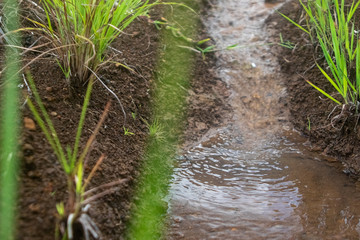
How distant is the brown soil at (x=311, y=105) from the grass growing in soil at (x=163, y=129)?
2.65ft

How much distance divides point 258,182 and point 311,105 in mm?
844

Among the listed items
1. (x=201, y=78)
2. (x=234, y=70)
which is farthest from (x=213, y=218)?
(x=234, y=70)

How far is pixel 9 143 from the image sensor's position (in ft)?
4.93

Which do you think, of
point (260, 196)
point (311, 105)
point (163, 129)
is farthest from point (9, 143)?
point (311, 105)

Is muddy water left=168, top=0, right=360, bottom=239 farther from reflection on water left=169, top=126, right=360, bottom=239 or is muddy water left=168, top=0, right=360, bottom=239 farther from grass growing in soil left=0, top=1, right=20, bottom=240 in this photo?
grass growing in soil left=0, top=1, right=20, bottom=240

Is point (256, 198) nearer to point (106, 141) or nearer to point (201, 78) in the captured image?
point (106, 141)

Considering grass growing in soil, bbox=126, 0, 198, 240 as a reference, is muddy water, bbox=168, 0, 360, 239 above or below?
below

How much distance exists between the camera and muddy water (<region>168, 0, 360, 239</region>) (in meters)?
1.83

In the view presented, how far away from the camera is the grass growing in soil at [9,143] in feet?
4.25

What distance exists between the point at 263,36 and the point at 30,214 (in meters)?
2.72

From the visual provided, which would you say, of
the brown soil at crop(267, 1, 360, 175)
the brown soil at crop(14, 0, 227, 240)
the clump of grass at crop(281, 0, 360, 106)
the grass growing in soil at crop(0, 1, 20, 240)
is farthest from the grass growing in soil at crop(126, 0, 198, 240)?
the clump of grass at crop(281, 0, 360, 106)

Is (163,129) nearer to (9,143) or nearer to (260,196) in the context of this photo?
(260,196)

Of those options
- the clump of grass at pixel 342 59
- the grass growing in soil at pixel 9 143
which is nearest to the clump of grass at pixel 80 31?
the grass growing in soil at pixel 9 143

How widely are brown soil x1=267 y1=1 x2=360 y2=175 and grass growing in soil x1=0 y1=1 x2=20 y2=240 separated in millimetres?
1812
